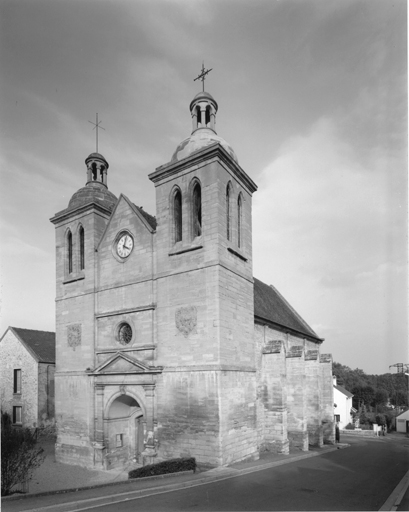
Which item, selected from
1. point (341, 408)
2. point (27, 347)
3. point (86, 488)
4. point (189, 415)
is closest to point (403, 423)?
point (341, 408)

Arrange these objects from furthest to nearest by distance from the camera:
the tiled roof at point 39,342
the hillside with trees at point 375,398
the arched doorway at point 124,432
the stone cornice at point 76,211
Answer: the hillside with trees at point 375,398 → the tiled roof at point 39,342 → the stone cornice at point 76,211 → the arched doorway at point 124,432

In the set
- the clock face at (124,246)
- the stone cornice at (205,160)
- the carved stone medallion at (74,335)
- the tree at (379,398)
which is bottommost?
the tree at (379,398)

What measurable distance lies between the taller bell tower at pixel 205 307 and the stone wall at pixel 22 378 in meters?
16.9

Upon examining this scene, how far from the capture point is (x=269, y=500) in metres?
11.7

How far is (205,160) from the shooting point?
17.9 m

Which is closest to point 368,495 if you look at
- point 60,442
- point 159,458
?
point 159,458

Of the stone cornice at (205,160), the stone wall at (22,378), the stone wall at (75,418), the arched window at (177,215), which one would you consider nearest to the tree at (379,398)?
Answer: the stone wall at (22,378)

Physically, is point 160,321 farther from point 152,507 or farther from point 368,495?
point 368,495

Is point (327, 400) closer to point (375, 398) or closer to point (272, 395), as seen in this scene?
point (272, 395)

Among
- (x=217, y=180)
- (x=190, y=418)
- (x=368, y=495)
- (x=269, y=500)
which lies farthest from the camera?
(x=217, y=180)

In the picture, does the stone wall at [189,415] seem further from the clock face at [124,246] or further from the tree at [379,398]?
the tree at [379,398]

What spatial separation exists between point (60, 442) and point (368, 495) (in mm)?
14907

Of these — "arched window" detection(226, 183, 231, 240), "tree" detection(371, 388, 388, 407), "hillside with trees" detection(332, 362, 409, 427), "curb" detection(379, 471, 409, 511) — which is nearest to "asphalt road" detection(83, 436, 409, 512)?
"curb" detection(379, 471, 409, 511)

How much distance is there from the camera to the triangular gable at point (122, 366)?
58.7 feet
